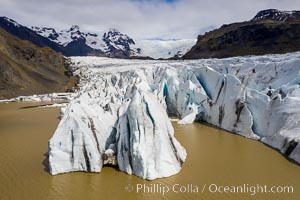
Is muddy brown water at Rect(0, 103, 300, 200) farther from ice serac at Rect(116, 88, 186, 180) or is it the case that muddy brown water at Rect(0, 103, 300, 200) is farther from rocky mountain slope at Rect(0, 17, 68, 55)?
rocky mountain slope at Rect(0, 17, 68, 55)

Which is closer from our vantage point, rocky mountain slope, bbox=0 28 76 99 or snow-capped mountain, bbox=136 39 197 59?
rocky mountain slope, bbox=0 28 76 99

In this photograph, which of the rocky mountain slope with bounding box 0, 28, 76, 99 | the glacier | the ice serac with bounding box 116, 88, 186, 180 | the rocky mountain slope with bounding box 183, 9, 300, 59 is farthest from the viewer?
the rocky mountain slope with bounding box 183, 9, 300, 59

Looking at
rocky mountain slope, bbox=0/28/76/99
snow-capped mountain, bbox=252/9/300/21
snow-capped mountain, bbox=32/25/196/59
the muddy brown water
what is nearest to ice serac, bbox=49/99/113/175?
the muddy brown water

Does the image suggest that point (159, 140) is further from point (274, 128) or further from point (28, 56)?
point (28, 56)

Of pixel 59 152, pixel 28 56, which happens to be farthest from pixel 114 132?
pixel 28 56

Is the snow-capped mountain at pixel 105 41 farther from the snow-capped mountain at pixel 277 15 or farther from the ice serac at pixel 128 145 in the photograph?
the ice serac at pixel 128 145

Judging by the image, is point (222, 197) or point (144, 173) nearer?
point (222, 197)
